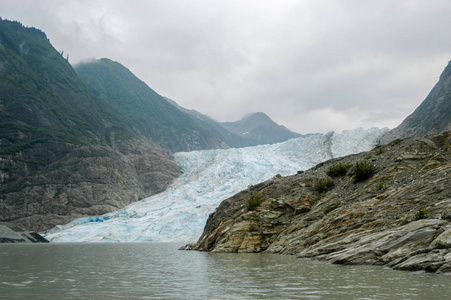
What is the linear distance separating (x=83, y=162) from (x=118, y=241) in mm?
40295

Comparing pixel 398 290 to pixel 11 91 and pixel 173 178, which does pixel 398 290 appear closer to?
pixel 173 178

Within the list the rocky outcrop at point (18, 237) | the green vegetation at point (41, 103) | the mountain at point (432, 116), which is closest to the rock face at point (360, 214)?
the rocky outcrop at point (18, 237)

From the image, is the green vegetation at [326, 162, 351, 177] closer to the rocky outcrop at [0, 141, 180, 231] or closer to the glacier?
the glacier

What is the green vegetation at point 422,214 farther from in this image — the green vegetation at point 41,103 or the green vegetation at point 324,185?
the green vegetation at point 41,103

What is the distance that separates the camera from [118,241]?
64.9 m

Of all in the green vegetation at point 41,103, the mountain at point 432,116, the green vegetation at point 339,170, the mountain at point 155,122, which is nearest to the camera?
the green vegetation at point 339,170

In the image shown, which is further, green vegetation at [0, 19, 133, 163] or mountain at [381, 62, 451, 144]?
green vegetation at [0, 19, 133, 163]

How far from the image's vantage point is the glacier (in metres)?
67.6

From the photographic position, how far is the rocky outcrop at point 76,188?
8139cm

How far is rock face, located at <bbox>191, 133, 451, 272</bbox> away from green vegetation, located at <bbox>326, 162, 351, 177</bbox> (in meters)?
0.09

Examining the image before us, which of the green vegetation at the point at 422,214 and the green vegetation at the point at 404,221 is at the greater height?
the green vegetation at the point at 422,214

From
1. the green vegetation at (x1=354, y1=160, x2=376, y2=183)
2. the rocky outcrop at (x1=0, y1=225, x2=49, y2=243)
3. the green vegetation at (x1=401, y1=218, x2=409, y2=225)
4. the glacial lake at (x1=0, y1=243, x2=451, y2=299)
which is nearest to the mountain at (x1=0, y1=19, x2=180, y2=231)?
the rocky outcrop at (x1=0, y1=225, x2=49, y2=243)

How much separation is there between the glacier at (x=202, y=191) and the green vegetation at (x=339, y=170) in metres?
38.9

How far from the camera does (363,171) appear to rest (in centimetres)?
2827
